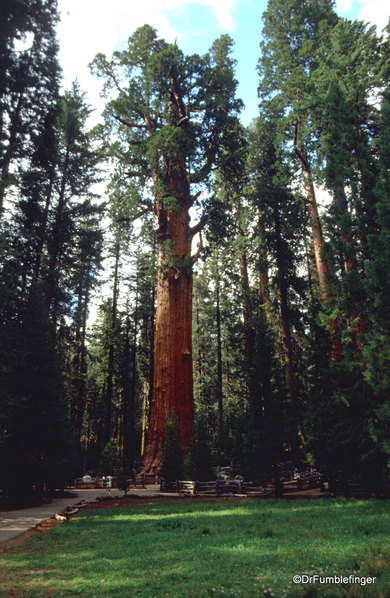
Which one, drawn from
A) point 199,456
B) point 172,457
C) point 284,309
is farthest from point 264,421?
point 284,309

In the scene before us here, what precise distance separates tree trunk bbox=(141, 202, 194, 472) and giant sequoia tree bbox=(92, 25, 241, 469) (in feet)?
0.16

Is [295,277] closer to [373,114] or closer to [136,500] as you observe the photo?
[373,114]

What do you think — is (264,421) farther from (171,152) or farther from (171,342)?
(171,152)

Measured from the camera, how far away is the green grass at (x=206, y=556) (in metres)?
5.15

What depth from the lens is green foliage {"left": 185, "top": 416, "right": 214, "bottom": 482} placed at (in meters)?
18.0

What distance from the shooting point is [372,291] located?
42.8 feet

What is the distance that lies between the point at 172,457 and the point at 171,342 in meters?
5.46

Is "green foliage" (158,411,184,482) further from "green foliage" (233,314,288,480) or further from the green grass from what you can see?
the green grass

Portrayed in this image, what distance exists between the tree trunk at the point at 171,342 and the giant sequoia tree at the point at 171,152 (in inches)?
1.9

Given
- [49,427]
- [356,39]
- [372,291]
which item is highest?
[356,39]

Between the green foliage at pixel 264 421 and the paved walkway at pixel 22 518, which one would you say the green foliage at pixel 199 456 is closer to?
the green foliage at pixel 264 421

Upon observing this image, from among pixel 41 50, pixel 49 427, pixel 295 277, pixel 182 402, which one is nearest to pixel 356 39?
pixel 295 277

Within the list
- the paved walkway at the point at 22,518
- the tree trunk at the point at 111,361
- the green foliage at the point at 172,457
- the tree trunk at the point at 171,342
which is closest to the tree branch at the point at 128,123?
the tree trunk at the point at 171,342

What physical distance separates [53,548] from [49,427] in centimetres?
950
